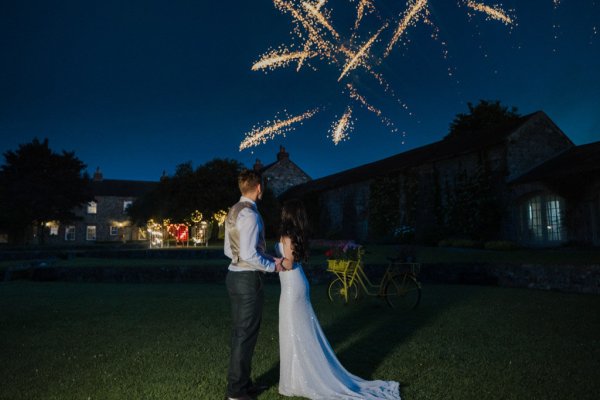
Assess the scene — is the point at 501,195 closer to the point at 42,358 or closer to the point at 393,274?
the point at 393,274

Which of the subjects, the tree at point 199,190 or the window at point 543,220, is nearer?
the window at point 543,220

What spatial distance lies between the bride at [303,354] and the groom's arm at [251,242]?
0.21 metres

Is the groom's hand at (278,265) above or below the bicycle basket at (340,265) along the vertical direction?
above

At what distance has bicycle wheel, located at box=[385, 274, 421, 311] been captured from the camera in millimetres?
8438

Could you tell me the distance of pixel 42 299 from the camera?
975 cm

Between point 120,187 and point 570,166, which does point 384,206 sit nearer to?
point 570,166

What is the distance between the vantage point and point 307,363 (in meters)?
3.78

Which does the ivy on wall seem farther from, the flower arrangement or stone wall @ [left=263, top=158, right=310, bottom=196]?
the flower arrangement

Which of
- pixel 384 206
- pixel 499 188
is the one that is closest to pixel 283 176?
pixel 384 206

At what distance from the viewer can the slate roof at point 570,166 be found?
57.9ft

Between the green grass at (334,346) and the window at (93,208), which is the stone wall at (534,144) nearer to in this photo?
the green grass at (334,346)

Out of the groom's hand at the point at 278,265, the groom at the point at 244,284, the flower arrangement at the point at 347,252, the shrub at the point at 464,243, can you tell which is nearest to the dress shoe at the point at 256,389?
the groom at the point at 244,284

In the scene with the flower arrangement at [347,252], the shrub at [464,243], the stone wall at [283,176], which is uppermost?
the stone wall at [283,176]

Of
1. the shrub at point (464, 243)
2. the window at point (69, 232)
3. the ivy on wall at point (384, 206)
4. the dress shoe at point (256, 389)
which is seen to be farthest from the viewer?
the window at point (69, 232)
